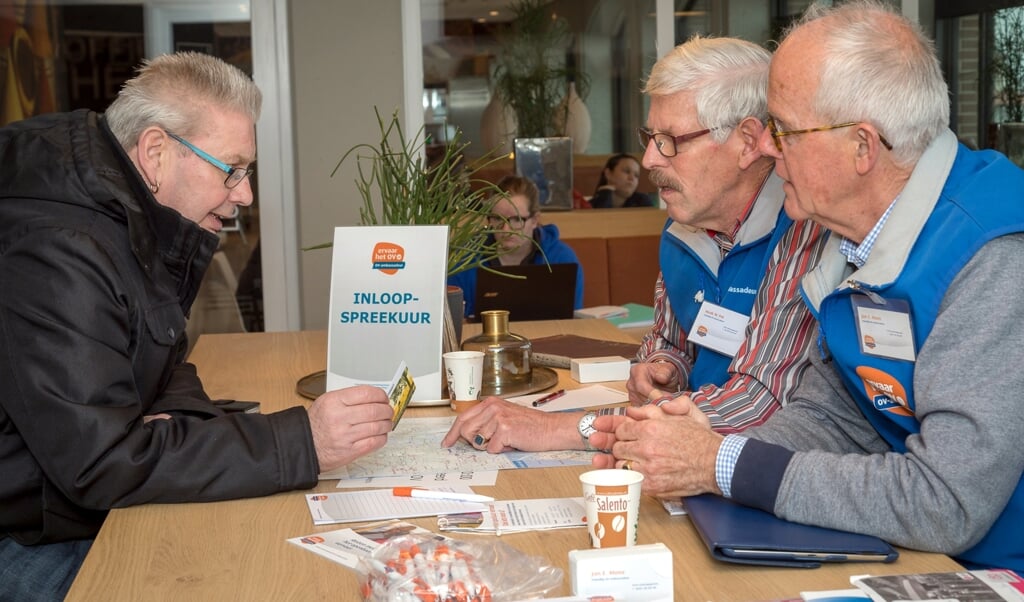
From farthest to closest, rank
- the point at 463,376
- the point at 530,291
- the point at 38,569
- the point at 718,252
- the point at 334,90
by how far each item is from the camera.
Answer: the point at 334,90 → the point at 530,291 → the point at 718,252 → the point at 463,376 → the point at 38,569

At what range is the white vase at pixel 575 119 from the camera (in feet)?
20.6

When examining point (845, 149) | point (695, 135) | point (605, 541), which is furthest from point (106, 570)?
point (695, 135)

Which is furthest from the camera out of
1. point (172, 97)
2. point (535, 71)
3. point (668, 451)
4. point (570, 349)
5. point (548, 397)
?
point (535, 71)

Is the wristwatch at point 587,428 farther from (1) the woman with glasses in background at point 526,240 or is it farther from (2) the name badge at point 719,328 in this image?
(1) the woman with glasses in background at point 526,240

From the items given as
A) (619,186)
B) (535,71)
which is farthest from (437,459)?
(535,71)

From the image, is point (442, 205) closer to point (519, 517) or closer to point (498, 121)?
point (519, 517)

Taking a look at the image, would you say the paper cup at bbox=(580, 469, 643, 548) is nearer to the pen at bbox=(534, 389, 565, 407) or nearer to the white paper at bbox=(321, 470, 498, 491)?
the white paper at bbox=(321, 470, 498, 491)

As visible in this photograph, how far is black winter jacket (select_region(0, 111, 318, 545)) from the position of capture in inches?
64.7

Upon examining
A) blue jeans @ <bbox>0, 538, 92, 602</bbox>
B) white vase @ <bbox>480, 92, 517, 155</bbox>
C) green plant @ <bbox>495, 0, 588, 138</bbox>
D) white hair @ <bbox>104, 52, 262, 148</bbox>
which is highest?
green plant @ <bbox>495, 0, 588, 138</bbox>

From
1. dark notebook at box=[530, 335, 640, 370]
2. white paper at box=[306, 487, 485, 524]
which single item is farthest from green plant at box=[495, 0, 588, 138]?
white paper at box=[306, 487, 485, 524]

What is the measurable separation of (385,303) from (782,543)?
3.66ft

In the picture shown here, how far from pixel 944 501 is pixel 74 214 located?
4.61 ft

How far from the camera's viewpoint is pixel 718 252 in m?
2.42

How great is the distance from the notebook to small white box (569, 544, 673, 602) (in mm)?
177
